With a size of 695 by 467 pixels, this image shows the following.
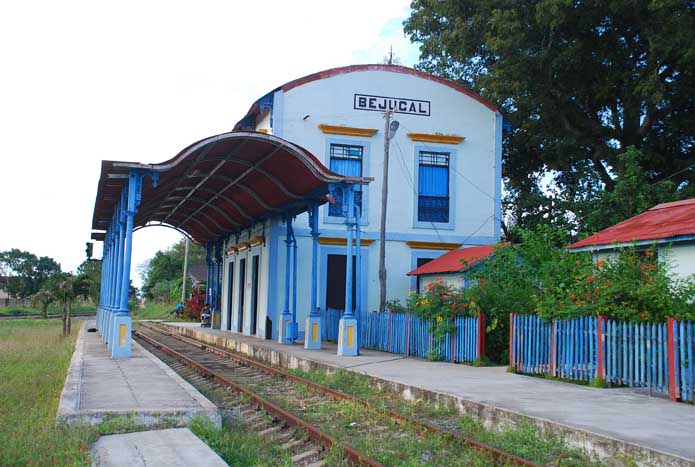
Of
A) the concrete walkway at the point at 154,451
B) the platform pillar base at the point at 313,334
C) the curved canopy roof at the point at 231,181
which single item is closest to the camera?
the concrete walkway at the point at 154,451

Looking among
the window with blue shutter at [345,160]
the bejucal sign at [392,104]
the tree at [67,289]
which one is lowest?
the tree at [67,289]

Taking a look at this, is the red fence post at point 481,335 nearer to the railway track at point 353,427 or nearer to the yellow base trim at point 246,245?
the railway track at point 353,427

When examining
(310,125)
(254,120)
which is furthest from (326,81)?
(254,120)

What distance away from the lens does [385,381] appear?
1180 cm

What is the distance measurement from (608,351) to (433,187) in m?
13.4

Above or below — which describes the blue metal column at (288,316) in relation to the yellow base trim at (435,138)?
below

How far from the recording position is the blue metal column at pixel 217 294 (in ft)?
105

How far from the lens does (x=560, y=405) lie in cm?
916

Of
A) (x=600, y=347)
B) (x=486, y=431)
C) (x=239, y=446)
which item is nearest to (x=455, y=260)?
(x=600, y=347)

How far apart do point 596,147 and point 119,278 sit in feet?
62.5

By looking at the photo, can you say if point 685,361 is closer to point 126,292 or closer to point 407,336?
point 407,336

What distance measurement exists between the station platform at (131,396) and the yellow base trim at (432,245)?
11.1 m

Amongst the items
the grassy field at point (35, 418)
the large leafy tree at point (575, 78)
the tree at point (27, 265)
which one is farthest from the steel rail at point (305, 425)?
the tree at point (27, 265)

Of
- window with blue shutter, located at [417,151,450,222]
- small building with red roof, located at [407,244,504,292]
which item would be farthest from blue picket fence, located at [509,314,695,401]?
window with blue shutter, located at [417,151,450,222]
